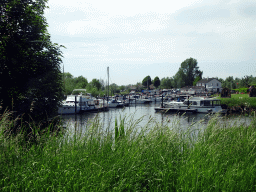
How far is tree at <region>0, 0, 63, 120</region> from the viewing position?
29.5ft

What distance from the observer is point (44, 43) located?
997 cm

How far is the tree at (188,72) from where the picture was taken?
103 metres

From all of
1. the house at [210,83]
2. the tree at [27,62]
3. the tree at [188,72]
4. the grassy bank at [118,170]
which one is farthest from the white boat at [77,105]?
the house at [210,83]

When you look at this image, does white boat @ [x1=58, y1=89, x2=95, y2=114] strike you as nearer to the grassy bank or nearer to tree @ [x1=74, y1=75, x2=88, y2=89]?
tree @ [x1=74, y1=75, x2=88, y2=89]

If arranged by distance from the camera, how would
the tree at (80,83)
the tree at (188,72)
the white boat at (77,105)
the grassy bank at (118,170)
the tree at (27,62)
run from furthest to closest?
the tree at (188,72) < the tree at (80,83) < the white boat at (77,105) < the tree at (27,62) < the grassy bank at (118,170)

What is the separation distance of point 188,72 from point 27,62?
10248 centimetres

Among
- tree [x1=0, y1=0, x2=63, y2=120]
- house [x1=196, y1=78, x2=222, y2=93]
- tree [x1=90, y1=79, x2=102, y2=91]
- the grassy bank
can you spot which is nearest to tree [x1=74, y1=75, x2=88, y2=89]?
tree [x1=90, y1=79, x2=102, y2=91]

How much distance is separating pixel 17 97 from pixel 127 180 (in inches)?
284

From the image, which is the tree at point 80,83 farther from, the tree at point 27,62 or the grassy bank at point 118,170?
the grassy bank at point 118,170

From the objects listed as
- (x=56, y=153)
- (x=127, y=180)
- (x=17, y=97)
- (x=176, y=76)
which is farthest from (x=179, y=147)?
(x=176, y=76)

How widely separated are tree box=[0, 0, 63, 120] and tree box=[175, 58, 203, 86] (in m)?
96.3

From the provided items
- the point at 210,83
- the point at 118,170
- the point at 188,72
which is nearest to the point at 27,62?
the point at 118,170

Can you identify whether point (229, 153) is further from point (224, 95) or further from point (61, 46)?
point (224, 95)

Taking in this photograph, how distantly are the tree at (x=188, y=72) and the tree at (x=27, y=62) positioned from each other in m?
96.3
